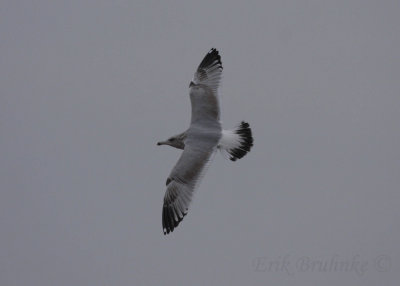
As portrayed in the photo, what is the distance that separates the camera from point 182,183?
12.3 meters

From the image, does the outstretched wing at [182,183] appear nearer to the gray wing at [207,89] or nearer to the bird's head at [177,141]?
the bird's head at [177,141]

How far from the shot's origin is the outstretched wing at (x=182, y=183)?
1224 cm

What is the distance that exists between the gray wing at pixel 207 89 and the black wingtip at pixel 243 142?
0.43 m

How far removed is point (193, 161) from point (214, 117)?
1.13m

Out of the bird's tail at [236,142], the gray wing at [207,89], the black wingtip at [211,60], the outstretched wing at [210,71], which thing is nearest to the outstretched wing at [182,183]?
the bird's tail at [236,142]

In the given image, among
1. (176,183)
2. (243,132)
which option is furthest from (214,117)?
(176,183)

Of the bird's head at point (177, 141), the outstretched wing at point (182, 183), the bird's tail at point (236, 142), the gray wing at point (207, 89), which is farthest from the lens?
the gray wing at point (207, 89)

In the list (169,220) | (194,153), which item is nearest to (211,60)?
(194,153)

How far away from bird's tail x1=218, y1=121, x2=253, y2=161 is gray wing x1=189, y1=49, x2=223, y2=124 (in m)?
0.42

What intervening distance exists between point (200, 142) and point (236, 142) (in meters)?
0.59

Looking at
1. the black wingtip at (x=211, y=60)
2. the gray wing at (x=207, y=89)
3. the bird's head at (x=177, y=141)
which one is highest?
the black wingtip at (x=211, y=60)

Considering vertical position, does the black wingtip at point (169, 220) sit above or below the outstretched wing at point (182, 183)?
below

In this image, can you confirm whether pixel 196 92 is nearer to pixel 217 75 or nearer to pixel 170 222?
pixel 217 75

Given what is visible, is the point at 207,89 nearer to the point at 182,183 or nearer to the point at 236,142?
the point at 236,142
